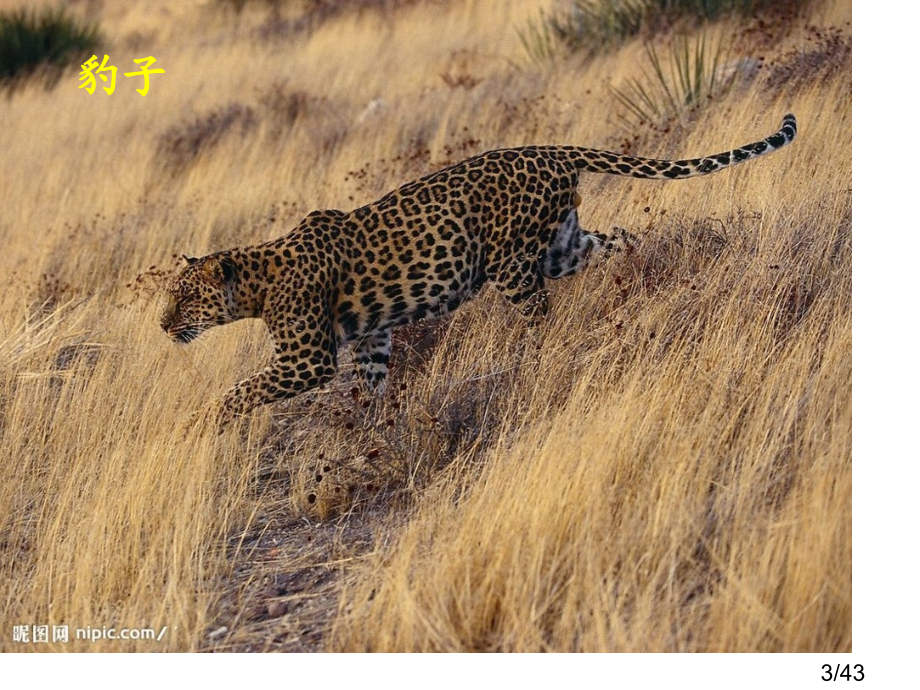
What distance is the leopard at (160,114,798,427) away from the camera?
6449 millimetres

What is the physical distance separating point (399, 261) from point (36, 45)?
11.2 metres

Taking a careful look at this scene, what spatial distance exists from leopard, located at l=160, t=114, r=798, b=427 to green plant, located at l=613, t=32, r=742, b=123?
2.69 meters

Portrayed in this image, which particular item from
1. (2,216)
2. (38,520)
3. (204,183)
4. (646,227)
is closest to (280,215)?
(204,183)

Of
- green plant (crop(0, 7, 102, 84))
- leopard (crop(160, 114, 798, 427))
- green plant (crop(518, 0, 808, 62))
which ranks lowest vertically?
green plant (crop(0, 7, 102, 84))

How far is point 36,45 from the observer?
16062 millimetres

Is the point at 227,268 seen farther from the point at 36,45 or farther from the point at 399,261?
the point at 36,45

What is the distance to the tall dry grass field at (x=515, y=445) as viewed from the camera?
191 inches

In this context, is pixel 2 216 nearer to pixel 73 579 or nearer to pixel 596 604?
pixel 73 579

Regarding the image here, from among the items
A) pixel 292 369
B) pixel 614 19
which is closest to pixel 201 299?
pixel 292 369

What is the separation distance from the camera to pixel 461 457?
6012mm
